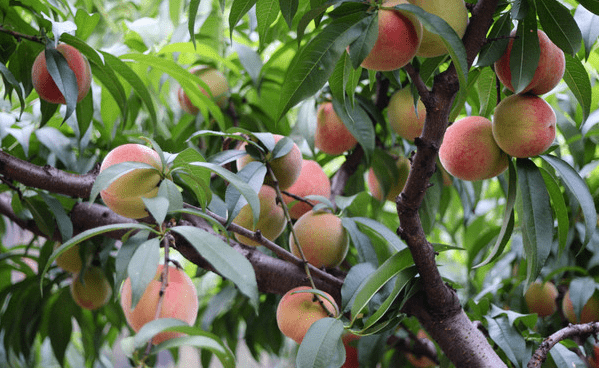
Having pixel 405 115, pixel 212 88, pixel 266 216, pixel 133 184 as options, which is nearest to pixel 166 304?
pixel 133 184

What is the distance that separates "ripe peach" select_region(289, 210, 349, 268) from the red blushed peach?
0.21m

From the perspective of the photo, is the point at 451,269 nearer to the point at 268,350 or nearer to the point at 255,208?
the point at 268,350

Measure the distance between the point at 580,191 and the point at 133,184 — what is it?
39 cm

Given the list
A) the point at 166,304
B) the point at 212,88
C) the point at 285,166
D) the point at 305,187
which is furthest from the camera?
the point at 212,88

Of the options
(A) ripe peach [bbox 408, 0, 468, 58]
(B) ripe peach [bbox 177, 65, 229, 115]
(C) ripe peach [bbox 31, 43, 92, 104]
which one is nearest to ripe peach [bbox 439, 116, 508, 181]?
(A) ripe peach [bbox 408, 0, 468, 58]

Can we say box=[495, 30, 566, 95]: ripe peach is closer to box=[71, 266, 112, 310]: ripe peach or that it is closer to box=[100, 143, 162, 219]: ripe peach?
box=[100, 143, 162, 219]: ripe peach

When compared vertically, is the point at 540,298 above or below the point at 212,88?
below

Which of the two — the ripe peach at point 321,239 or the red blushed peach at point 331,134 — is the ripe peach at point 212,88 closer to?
the red blushed peach at point 331,134

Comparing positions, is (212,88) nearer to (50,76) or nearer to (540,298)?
(50,76)

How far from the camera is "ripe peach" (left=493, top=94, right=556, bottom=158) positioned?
1.52 ft

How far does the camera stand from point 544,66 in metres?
0.46

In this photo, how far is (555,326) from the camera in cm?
88

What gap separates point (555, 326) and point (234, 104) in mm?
676

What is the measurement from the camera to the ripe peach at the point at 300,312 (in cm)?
51
